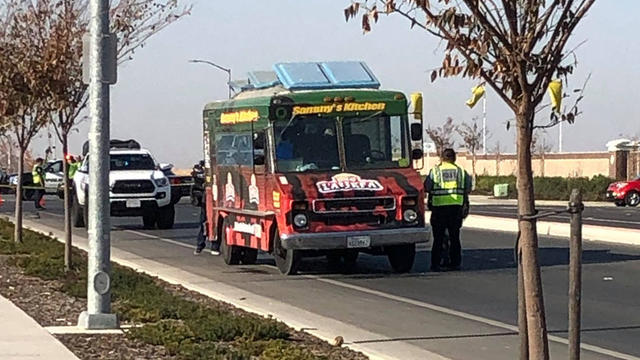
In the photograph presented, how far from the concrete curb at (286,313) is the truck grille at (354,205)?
180 cm

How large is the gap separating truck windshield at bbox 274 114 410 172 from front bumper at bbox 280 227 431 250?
1.02 metres

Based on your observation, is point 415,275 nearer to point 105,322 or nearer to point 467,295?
point 467,295

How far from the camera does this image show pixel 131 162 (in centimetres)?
3088

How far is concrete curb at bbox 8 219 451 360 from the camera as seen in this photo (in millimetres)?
11281

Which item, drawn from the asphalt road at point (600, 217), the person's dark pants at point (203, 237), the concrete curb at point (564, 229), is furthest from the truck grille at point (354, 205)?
the concrete curb at point (564, 229)

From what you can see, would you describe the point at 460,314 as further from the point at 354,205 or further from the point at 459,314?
the point at 354,205

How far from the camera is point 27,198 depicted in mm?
49438

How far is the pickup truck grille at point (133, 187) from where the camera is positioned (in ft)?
96.7

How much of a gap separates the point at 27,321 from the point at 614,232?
15.2m

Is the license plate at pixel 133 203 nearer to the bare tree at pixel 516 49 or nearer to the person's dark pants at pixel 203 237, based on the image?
the person's dark pants at pixel 203 237

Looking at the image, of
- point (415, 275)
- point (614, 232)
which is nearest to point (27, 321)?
point (415, 275)

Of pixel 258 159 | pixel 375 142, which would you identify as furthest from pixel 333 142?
pixel 258 159

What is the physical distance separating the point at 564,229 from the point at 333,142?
10.2 metres

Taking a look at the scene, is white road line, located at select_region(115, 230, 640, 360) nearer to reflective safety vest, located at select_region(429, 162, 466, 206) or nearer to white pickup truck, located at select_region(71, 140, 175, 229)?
reflective safety vest, located at select_region(429, 162, 466, 206)
